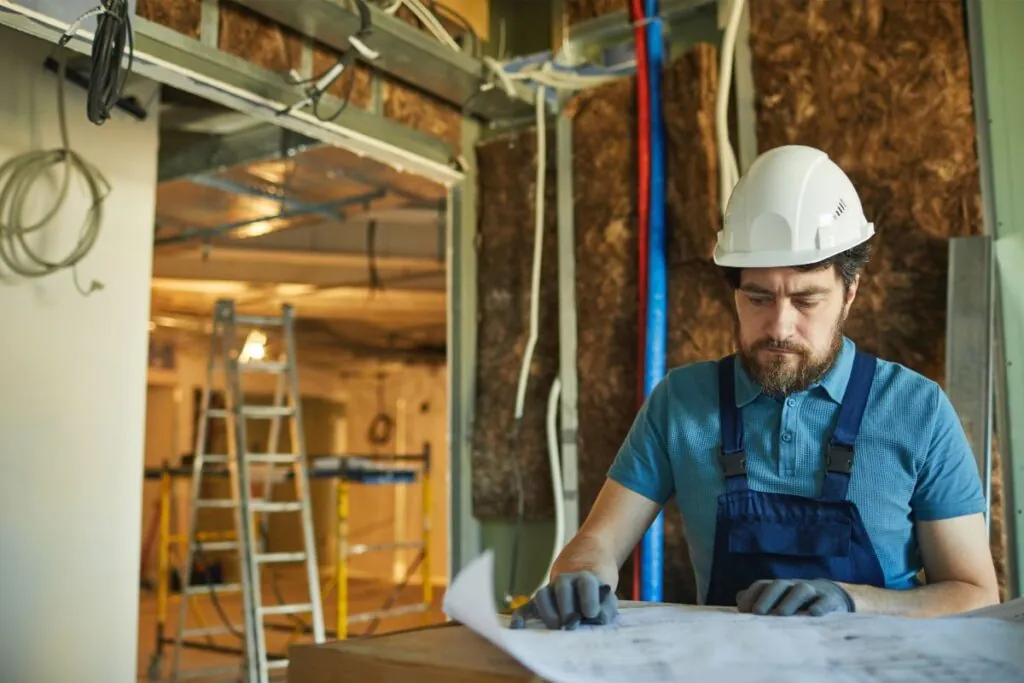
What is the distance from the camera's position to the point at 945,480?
1.51m

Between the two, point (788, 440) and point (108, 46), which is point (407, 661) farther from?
point (108, 46)

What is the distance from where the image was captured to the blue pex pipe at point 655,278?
9.14 feet

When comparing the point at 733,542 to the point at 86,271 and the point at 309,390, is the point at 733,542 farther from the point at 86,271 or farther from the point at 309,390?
the point at 309,390

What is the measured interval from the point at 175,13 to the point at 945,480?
2201 millimetres

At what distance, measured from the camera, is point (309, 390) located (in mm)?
10586

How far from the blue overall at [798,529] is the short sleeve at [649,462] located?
0.13 m

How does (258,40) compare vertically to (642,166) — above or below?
above

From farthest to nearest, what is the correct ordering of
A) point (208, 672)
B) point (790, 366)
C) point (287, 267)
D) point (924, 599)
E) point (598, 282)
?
1. point (287, 267)
2. point (208, 672)
3. point (598, 282)
4. point (790, 366)
5. point (924, 599)

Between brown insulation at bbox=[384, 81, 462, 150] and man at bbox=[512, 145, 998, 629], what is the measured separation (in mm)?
1835

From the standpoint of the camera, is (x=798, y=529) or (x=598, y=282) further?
(x=598, y=282)

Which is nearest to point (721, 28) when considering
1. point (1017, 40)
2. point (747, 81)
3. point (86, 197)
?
point (747, 81)

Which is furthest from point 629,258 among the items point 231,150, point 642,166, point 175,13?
point 231,150

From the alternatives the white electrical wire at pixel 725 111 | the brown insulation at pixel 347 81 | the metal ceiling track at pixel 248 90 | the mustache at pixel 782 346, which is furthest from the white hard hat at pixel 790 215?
the brown insulation at pixel 347 81

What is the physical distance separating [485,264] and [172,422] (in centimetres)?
694
